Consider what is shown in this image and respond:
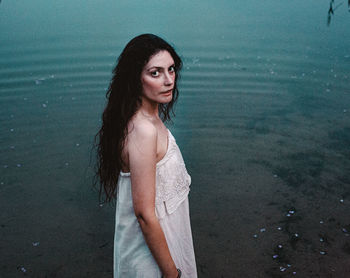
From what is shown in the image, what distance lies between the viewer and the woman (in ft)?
5.43

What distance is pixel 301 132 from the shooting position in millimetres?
5879

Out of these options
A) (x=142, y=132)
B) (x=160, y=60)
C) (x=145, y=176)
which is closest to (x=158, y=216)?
(x=145, y=176)

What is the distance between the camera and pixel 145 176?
1.62m

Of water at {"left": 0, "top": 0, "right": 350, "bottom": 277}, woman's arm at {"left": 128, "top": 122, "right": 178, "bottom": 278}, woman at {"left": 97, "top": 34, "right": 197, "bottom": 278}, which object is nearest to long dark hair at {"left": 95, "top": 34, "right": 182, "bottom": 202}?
woman at {"left": 97, "top": 34, "right": 197, "bottom": 278}

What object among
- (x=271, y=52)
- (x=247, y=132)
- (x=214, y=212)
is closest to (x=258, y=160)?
(x=247, y=132)

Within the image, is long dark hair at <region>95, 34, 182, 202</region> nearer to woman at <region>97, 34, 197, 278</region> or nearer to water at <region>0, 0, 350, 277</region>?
woman at <region>97, 34, 197, 278</region>

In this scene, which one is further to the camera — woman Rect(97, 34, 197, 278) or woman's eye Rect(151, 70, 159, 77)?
woman's eye Rect(151, 70, 159, 77)

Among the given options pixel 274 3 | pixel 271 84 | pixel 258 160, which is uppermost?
pixel 274 3

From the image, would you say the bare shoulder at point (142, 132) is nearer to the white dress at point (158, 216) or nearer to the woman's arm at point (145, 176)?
the woman's arm at point (145, 176)

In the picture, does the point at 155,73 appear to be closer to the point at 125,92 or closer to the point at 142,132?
the point at 125,92

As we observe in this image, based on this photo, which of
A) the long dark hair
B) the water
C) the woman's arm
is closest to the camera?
the woman's arm

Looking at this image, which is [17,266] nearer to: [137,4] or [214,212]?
[214,212]

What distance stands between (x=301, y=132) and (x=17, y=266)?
13.6ft

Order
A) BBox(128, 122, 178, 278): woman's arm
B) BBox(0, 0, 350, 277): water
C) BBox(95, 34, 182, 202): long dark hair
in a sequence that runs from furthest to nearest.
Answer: BBox(0, 0, 350, 277): water → BBox(95, 34, 182, 202): long dark hair → BBox(128, 122, 178, 278): woman's arm
